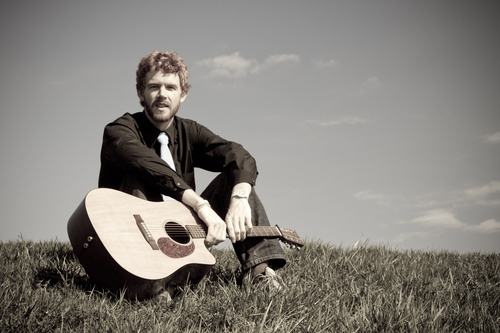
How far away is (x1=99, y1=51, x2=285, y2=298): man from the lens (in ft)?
10.7

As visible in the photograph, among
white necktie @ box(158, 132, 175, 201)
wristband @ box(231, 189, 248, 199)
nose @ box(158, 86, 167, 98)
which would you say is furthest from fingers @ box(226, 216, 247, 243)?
nose @ box(158, 86, 167, 98)

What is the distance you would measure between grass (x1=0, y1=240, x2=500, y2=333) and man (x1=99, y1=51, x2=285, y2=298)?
39 centimetres

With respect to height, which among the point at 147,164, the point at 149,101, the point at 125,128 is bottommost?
the point at 147,164

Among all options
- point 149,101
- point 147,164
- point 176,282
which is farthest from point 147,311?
point 149,101

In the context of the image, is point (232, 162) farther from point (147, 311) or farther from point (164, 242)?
point (147, 311)

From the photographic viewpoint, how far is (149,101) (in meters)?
3.79

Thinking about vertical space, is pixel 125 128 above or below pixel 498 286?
above

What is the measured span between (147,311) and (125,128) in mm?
1648

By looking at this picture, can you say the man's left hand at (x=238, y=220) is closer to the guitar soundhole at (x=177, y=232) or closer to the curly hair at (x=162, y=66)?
the guitar soundhole at (x=177, y=232)

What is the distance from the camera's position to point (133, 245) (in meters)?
2.77

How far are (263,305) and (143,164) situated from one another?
1.43 metres

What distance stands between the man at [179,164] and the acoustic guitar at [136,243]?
7.3 inches

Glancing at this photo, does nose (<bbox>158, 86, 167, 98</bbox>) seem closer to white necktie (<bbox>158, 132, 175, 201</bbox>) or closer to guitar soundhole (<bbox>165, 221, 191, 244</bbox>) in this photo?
white necktie (<bbox>158, 132, 175, 201</bbox>)

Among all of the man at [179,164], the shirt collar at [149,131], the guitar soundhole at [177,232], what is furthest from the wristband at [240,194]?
the shirt collar at [149,131]
